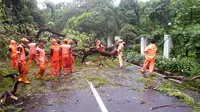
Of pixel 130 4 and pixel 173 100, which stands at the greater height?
pixel 130 4

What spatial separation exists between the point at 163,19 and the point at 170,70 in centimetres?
758

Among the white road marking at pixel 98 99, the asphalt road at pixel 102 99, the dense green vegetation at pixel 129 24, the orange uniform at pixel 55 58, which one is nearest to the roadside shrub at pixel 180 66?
the dense green vegetation at pixel 129 24

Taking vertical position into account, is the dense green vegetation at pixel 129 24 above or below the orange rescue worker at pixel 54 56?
above

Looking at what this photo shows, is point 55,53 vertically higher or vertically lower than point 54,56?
higher

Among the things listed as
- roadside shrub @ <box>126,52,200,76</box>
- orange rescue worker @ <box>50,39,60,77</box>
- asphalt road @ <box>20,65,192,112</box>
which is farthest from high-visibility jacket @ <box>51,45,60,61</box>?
roadside shrub @ <box>126,52,200,76</box>

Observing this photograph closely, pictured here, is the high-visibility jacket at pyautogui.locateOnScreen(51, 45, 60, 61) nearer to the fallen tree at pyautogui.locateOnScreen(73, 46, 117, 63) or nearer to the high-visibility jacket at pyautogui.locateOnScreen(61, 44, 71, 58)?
the high-visibility jacket at pyautogui.locateOnScreen(61, 44, 71, 58)

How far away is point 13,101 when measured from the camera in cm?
596

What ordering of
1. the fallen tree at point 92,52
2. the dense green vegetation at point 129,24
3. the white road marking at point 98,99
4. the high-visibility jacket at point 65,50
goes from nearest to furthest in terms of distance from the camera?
1. the white road marking at point 98,99
2. the high-visibility jacket at point 65,50
3. the dense green vegetation at point 129,24
4. the fallen tree at point 92,52

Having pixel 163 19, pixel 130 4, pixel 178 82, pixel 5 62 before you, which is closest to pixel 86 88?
pixel 178 82

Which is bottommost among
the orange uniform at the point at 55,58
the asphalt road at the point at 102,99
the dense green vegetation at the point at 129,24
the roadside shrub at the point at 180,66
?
the asphalt road at the point at 102,99

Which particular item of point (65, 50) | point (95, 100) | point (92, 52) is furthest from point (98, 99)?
point (92, 52)

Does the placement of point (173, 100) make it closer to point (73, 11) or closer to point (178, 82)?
point (178, 82)

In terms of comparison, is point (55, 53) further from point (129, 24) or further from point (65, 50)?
point (129, 24)

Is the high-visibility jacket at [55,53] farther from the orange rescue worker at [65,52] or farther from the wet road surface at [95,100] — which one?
the wet road surface at [95,100]
